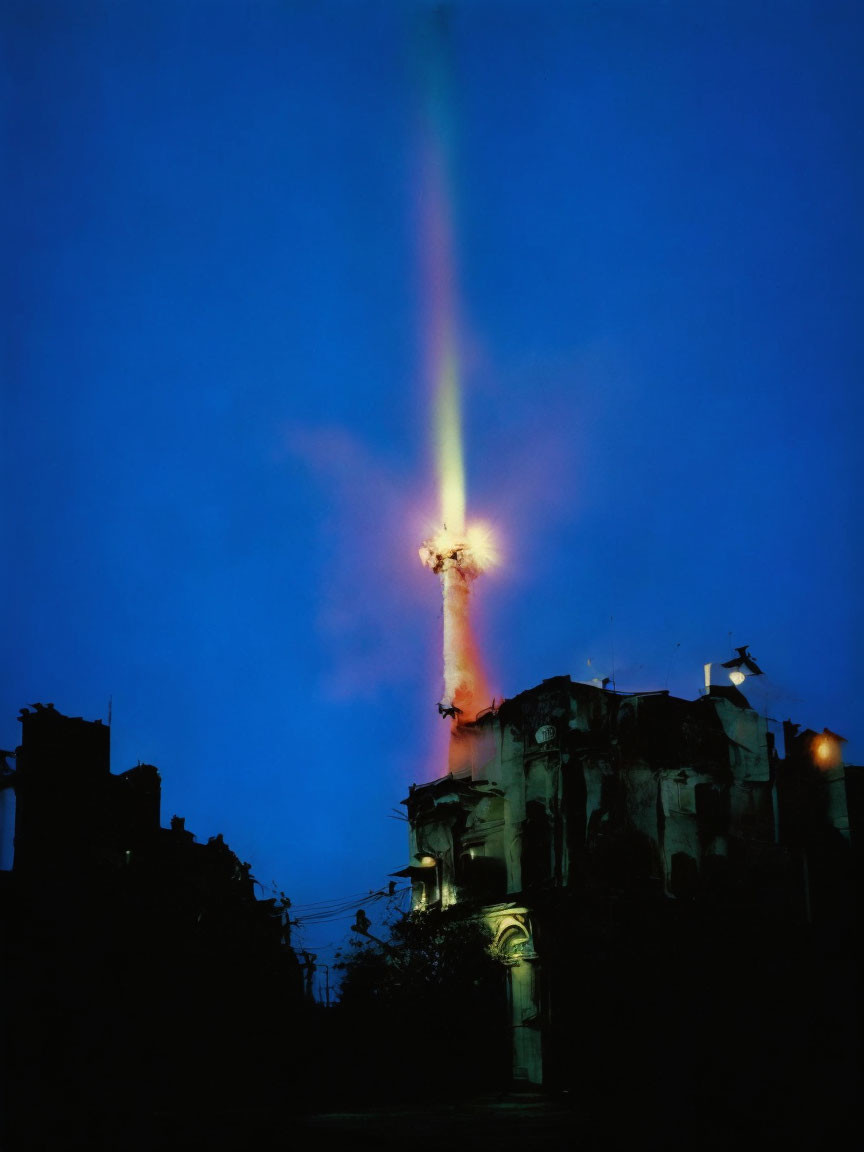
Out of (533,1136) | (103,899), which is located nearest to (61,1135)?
(533,1136)

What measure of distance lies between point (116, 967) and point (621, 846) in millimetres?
22980

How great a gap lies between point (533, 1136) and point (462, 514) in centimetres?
5221

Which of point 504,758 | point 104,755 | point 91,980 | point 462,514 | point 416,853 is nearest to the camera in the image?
point 91,980

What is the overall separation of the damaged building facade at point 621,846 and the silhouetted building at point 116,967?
443 inches

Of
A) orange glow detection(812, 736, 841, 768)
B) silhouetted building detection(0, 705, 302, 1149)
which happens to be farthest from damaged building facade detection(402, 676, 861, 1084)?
silhouetted building detection(0, 705, 302, 1149)

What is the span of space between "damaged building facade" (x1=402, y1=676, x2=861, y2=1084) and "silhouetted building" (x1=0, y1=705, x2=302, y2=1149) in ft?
36.9

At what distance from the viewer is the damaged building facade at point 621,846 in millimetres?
48219

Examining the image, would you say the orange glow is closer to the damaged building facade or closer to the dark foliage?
the damaged building facade

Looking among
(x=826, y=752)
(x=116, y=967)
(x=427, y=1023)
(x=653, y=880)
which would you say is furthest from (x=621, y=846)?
(x=116, y=967)

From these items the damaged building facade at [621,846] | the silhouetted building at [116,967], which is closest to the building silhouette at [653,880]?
the damaged building facade at [621,846]

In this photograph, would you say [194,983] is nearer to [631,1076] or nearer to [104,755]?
[104,755]

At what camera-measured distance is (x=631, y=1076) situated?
1773 inches

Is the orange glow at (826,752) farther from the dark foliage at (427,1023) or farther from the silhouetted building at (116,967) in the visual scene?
the silhouetted building at (116,967)

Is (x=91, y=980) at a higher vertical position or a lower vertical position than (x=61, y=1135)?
higher
